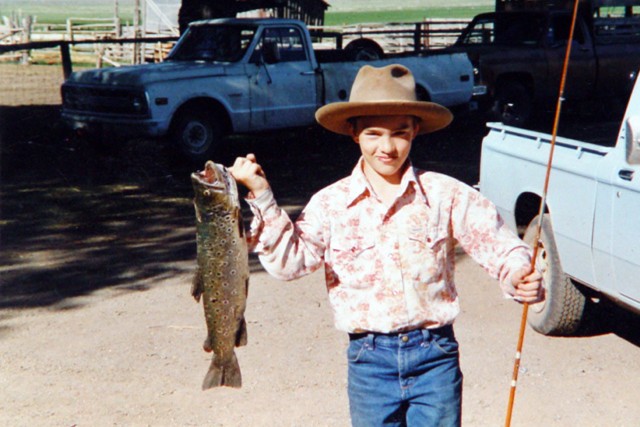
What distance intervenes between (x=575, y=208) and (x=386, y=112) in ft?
9.23

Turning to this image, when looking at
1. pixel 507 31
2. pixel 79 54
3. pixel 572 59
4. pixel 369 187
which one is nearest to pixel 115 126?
pixel 507 31

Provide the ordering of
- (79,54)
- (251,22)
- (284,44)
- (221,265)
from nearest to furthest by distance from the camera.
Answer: (221,265) → (251,22) → (284,44) → (79,54)

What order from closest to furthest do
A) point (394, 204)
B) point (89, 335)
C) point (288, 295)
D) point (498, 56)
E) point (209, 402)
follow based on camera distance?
point (394, 204), point (209, 402), point (89, 335), point (288, 295), point (498, 56)

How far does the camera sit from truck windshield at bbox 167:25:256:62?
489 inches

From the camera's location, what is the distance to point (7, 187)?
11.0 m

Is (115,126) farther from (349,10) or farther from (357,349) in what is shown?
(349,10)

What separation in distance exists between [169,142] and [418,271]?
9.33m

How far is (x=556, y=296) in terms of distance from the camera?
226 inches

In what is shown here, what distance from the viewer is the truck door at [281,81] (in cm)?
1241

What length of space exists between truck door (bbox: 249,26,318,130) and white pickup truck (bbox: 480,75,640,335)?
623 cm

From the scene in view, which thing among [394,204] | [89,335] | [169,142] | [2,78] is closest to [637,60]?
[169,142]

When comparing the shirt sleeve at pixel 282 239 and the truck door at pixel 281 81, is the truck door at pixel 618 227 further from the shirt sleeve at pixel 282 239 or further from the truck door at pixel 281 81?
the truck door at pixel 281 81

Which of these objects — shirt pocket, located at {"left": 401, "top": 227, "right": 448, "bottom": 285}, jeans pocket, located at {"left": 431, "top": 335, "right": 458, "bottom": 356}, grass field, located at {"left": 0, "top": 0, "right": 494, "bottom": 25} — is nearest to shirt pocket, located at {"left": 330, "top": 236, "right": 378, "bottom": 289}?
shirt pocket, located at {"left": 401, "top": 227, "right": 448, "bottom": 285}

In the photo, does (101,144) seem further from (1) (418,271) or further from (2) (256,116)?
(1) (418,271)
